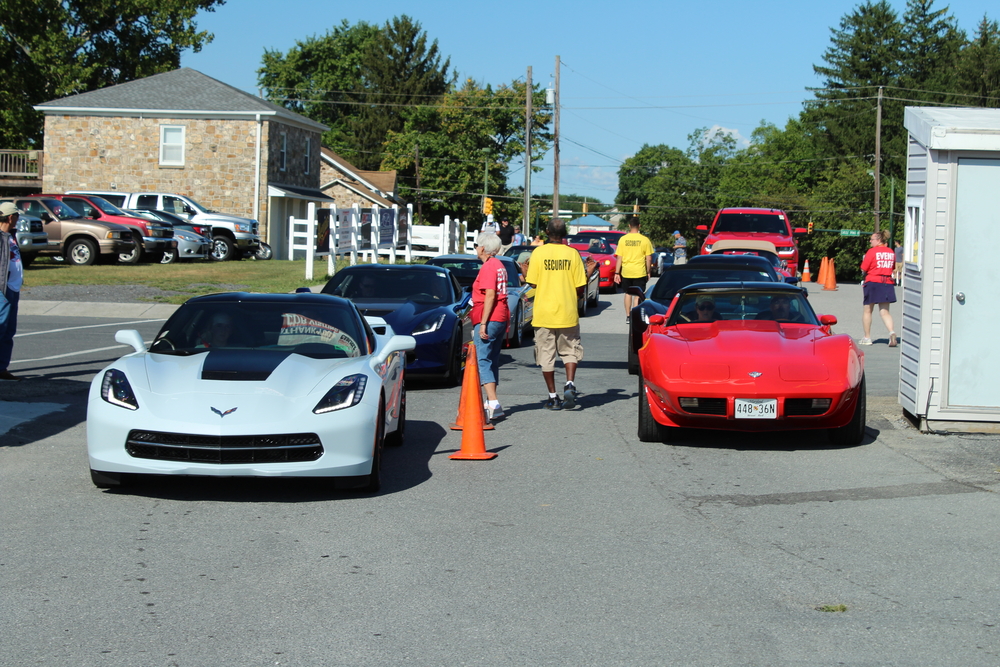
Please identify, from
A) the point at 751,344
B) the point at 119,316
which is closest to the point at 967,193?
the point at 751,344

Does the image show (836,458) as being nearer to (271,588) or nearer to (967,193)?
(967,193)

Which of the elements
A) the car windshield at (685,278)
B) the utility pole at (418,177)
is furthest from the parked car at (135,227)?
the utility pole at (418,177)

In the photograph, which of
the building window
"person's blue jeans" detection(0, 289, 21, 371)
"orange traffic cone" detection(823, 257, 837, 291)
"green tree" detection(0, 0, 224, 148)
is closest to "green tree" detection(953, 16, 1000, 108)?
"orange traffic cone" detection(823, 257, 837, 291)

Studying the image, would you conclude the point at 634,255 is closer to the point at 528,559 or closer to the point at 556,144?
the point at 528,559

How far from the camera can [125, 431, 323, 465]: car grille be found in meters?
6.54

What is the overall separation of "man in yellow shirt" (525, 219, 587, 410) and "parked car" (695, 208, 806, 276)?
1767 centimetres

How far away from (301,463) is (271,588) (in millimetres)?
1614

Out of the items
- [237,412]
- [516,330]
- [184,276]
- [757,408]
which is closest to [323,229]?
[184,276]

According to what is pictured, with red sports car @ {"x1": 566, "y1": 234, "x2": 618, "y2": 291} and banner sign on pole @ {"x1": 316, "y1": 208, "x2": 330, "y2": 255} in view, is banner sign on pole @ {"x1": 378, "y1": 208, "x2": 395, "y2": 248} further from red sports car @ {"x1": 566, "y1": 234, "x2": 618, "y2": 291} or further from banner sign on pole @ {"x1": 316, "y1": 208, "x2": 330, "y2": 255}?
red sports car @ {"x1": 566, "y1": 234, "x2": 618, "y2": 291}

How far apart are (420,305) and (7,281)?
445cm

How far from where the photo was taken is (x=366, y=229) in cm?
2866

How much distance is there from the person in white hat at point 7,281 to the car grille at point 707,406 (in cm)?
710

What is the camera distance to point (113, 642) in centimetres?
434

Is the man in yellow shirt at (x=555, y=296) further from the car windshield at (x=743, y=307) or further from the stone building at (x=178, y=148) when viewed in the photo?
the stone building at (x=178, y=148)
